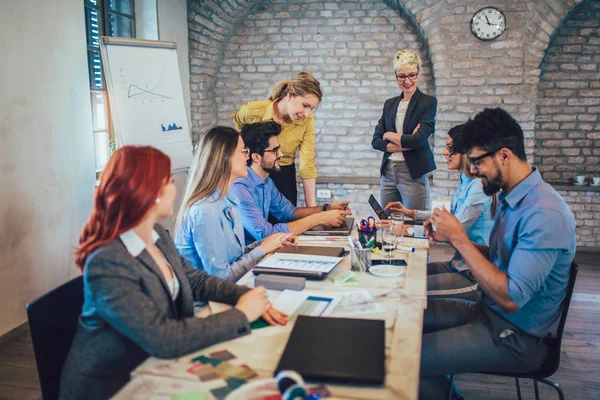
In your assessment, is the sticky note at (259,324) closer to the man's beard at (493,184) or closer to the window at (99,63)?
the man's beard at (493,184)

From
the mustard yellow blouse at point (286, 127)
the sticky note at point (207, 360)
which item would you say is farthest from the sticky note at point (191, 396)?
the mustard yellow blouse at point (286, 127)

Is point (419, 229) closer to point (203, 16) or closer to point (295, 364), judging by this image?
point (295, 364)

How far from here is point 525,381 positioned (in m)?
2.83

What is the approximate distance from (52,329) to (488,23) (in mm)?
4600

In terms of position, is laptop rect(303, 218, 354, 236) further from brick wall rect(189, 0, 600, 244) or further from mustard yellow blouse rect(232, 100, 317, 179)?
brick wall rect(189, 0, 600, 244)

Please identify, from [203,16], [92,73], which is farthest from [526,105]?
[92,73]

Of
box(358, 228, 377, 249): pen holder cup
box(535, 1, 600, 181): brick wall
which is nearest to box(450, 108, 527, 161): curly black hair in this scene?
box(358, 228, 377, 249): pen holder cup

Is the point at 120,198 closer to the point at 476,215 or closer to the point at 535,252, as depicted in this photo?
the point at 535,252

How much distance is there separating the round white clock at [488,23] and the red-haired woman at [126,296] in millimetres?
4224

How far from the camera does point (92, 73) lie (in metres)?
4.29

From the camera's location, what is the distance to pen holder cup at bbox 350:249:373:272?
2.07 meters

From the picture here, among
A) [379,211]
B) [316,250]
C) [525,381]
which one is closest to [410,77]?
[379,211]

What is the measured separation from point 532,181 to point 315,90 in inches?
67.8

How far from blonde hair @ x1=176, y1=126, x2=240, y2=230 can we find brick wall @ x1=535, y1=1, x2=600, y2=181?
4184mm
